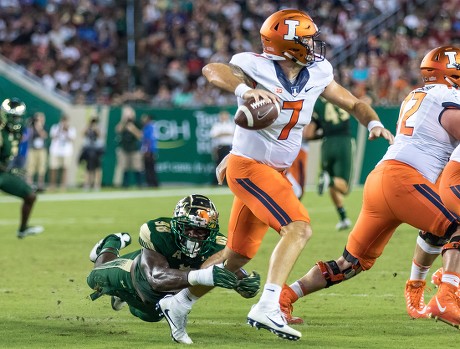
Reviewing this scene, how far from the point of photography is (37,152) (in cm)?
2258

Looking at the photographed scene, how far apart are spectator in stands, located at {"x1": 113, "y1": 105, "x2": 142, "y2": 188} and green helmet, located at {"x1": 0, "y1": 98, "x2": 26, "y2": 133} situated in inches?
385

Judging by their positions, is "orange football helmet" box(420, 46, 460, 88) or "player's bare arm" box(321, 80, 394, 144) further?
"orange football helmet" box(420, 46, 460, 88)

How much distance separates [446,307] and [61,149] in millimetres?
17146

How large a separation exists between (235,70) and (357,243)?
143 cm

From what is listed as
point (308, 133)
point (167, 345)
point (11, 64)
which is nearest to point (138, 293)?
point (167, 345)

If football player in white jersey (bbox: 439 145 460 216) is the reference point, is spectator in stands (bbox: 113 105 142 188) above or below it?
below

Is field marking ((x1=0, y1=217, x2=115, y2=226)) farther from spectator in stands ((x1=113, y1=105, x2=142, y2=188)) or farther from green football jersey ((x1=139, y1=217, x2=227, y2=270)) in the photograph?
green football jersey ((x1=139, y1=217, x2=227, y2=270))

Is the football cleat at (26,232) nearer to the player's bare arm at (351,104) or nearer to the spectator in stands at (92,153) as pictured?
the player's bare arm at (351,104)

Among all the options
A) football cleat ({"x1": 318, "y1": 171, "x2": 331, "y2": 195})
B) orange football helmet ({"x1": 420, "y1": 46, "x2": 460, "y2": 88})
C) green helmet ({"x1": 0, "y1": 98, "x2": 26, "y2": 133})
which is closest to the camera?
orange football helmet ({"x1": 420, "y1": 46, "x2": 460, "y2": 88})

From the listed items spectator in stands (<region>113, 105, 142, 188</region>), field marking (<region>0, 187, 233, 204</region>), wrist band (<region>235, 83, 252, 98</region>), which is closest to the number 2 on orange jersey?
wrist band (<region>235, 83, 252, 98</region>)

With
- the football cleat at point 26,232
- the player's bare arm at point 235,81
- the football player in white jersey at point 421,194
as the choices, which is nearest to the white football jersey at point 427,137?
the football player in white jersey at point 421,194

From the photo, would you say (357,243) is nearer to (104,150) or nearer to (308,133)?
(308,133)

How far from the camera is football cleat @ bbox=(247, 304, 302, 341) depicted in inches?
228

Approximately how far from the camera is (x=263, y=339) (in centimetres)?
634
